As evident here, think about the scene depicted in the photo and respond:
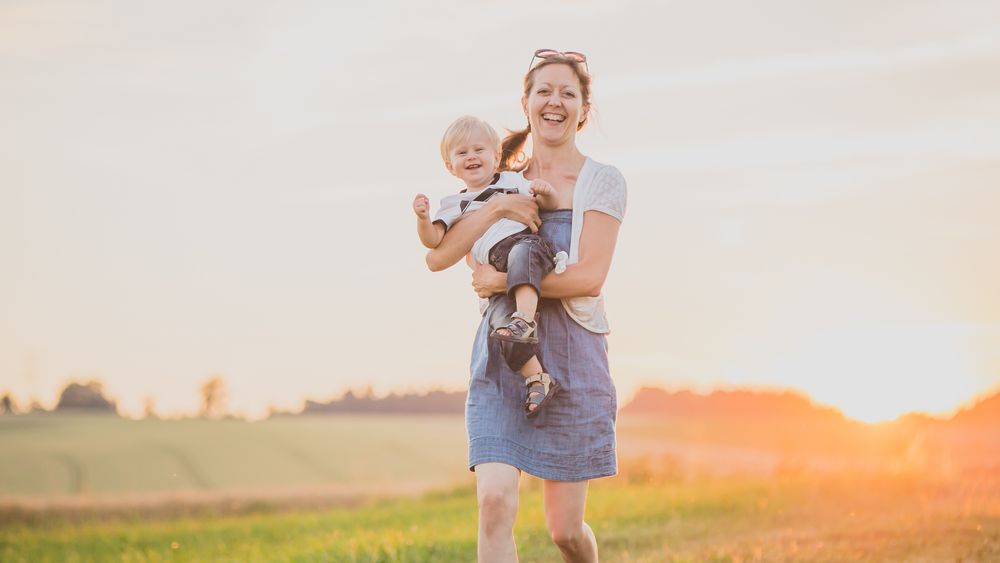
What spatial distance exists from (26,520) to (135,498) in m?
1.78

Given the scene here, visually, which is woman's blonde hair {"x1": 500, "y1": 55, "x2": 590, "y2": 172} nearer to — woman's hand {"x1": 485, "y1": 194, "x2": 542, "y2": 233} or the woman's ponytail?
the woman's ponytail

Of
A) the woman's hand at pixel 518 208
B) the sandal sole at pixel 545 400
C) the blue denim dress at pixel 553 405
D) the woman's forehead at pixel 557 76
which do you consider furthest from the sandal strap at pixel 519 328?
the woman's forehead at pixel 557 76

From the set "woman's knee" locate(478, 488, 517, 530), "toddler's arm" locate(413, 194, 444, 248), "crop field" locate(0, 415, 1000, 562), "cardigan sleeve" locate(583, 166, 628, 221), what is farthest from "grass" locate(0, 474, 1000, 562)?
"toddler's arm" locate(413, 194, 444, 248)

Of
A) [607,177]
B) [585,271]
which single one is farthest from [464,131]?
[585,271]

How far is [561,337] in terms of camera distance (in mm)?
5098

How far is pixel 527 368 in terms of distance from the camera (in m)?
4.89

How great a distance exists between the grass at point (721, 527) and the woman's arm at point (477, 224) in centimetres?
368

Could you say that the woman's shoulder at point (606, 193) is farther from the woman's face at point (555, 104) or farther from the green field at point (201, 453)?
the green field at point (201, 453)

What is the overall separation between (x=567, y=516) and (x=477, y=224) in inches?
53.7

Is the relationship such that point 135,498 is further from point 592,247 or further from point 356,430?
point 592,247

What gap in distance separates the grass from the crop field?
0.02 m

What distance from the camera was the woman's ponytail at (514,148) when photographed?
541 centimetres

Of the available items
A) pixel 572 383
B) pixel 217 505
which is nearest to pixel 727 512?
pixel 572 383

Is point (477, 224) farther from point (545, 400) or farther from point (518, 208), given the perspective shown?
point (545, 400)
